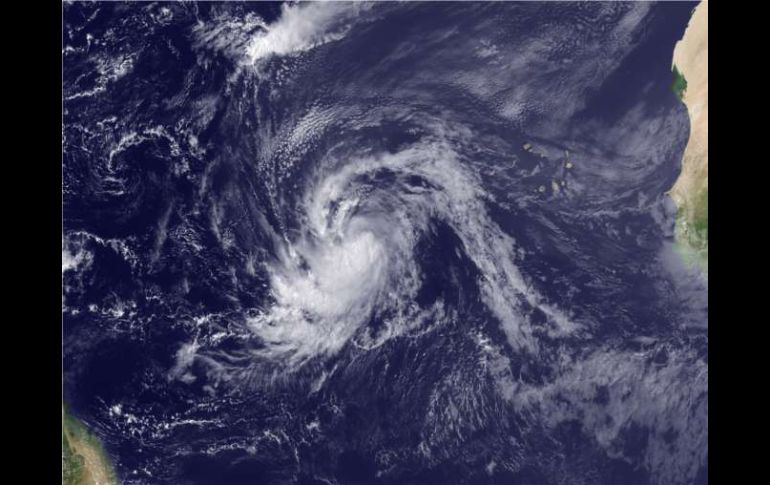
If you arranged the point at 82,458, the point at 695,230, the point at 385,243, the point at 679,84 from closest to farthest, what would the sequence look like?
the point at 82,458
the point at 385,243
the point at 695,230
the point at 679,84

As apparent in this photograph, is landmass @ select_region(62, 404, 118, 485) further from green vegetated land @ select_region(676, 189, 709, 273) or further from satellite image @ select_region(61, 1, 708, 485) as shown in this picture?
green vegetated land @ select_region(676, 189, 709, 273)

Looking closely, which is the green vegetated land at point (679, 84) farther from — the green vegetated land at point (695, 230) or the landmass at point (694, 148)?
the green vegetated land at point (695, 230)

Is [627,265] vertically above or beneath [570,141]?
beneath

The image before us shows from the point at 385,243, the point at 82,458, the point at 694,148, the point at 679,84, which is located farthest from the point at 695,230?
the point at 82,458

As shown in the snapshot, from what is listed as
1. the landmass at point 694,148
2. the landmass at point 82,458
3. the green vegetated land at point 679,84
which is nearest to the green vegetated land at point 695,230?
the landmass at point 694,148

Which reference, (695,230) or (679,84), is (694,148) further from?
(695,230)
